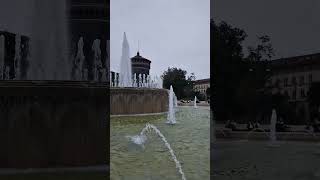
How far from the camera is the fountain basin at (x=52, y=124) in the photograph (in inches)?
267

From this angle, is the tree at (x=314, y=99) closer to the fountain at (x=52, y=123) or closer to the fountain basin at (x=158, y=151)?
the fountain basin at (x=158, y=151)

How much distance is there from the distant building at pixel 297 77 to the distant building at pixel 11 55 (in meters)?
3.65

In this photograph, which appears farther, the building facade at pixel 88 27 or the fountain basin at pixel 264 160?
the building facade at pixel 88 27

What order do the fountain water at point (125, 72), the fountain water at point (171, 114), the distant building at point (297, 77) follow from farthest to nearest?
the fountain water at point (125, 72), the fountain water at point (171, 114), the distant building at point (297, 77)

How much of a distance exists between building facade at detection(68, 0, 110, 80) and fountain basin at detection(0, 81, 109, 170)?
3.02 ft

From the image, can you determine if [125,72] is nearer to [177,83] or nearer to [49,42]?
[177,83]

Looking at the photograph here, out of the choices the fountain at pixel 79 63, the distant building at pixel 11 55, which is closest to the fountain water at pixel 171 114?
the fountain at pixel 79 63

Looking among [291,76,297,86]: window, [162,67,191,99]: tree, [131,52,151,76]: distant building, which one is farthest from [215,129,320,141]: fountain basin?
[162,67,191,99]: tree

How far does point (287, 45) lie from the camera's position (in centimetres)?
662

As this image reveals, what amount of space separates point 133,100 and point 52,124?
21.9 ft

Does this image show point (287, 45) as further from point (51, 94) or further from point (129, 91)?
point (129, 91)

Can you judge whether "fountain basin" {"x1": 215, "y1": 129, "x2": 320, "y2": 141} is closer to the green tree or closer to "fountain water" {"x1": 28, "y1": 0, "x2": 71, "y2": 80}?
"fountain water" {"x1": 28, "y1": 0, "x2": 71, "y2": 80}

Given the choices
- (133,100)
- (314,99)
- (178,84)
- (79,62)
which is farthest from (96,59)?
(178,84)

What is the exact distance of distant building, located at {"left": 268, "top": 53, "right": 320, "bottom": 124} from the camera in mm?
6602
